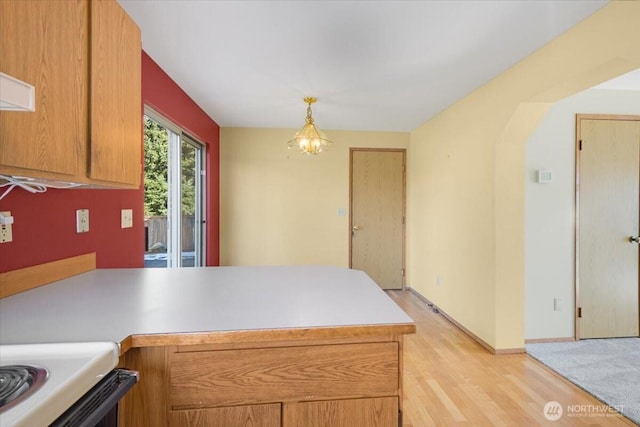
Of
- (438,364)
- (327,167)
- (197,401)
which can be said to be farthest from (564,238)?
(197,401)

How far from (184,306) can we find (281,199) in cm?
350

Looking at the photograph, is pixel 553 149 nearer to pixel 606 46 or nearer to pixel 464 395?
pixel 606 46

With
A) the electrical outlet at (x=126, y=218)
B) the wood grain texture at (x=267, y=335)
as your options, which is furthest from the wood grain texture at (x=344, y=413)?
the electrical outlet at (x=126, y=218)

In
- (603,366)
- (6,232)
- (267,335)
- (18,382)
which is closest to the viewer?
(18,382)

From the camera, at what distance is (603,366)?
2.40 m

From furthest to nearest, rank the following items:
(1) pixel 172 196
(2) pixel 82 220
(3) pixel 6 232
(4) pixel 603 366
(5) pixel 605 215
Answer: (1) pixel 172 196, (5) pixel 605 215, (4) pixel 603 366, (2) pixel 82 220, (3) pixel 6 232

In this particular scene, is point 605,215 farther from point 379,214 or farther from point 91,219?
point 91,219

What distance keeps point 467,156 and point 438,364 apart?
1923mm

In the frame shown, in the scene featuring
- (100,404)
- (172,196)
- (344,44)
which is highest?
(344,44)

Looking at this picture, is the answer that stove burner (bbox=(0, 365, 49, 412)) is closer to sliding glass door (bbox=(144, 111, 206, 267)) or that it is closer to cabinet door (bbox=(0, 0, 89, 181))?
cabinet door (bbox=(0, 0, 89, 181))

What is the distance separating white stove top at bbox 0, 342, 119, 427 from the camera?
0.57 metres

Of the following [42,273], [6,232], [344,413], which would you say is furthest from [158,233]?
[344,413]

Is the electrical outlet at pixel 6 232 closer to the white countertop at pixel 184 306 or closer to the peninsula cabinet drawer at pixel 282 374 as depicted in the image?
the white countertop at pixel 184 306

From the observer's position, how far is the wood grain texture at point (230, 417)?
94cm
